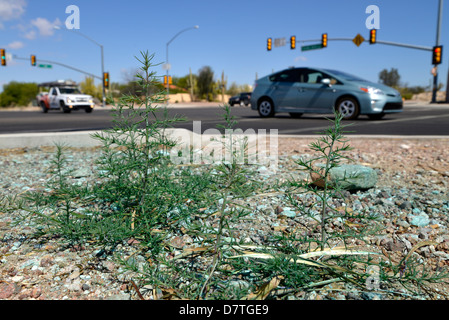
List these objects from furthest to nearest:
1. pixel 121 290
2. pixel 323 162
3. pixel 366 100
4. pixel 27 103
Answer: pixel 27 103 < pixel 366 100 < pixel 323 162 < pixel 121 290

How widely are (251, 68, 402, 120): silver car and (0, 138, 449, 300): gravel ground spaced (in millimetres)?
7627

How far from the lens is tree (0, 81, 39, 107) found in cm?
4959

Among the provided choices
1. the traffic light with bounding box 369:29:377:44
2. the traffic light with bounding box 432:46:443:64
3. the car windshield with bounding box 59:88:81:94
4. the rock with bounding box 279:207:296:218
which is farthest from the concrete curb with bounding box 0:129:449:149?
the traffic light with bounding box 432:46:443:64

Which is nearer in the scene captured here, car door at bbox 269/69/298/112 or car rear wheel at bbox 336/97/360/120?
car rear wheel at bbox 336/97/360/120

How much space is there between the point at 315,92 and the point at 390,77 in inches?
2677

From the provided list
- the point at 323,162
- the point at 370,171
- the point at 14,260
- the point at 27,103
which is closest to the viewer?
the point at 14,260

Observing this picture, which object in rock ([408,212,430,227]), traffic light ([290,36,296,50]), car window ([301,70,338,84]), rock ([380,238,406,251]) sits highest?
traffic light ([290,36,296,50])

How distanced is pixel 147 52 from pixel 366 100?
1051 cm

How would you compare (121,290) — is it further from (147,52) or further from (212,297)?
(147,52)

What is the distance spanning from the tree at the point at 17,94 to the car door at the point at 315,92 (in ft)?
156

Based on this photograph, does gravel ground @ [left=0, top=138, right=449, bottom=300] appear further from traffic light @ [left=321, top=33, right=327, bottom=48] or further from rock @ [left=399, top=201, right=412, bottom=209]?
traffic light @ [left=321, top=33, right=327, bottom=48]

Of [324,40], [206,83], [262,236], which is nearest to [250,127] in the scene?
[262,236]

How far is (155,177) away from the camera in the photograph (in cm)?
226
